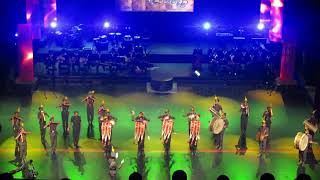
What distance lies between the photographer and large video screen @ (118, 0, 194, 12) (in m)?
35.2

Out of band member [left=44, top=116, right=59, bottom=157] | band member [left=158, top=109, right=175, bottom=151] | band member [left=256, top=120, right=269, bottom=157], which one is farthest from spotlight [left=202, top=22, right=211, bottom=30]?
band member [left=44, top=116, right=59, bottom=157]

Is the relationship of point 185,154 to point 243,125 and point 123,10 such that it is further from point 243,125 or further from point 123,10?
point 123,10

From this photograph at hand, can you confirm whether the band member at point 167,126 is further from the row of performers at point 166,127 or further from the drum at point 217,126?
the drum at point 217,126

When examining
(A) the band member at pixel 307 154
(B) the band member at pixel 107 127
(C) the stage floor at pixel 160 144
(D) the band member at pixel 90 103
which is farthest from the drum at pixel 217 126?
(D) the band member at pixel 90 103

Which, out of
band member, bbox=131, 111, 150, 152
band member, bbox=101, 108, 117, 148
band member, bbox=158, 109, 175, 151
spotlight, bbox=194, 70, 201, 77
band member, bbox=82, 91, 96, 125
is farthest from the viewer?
spotlight, bbox=194, 70, 201, 77

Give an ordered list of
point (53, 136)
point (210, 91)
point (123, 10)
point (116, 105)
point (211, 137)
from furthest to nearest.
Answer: point (123, 10) → point (210, 91) → point (116, 105) → point (211, 137) → point (53, 136)

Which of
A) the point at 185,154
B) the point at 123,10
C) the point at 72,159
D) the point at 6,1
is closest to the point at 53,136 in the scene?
the point at 72,159

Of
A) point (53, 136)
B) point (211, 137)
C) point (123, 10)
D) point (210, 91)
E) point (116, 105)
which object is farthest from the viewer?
point (123, 10)

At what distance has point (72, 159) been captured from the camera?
19.1m

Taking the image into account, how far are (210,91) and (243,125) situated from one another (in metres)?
7.16

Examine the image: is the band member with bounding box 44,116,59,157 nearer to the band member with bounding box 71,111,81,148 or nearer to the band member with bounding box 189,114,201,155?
the band member with bounding box 71,111,81,148

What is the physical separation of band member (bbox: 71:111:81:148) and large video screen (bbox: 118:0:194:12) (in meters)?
16.9

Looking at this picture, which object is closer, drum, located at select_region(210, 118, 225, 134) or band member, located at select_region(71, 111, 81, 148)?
drum, located at select_region(210, 118, 225, 134)

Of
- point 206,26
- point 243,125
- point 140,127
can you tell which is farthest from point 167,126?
point 206,26
